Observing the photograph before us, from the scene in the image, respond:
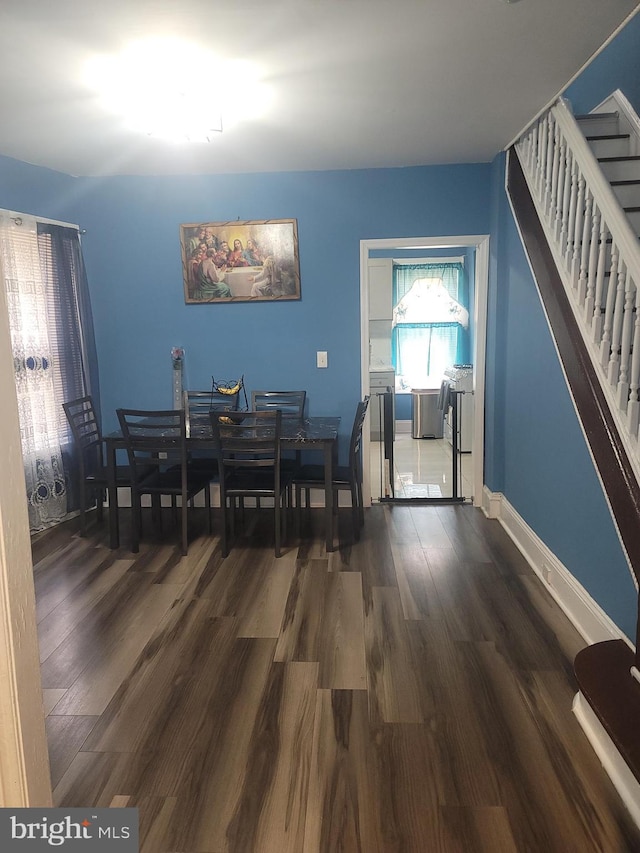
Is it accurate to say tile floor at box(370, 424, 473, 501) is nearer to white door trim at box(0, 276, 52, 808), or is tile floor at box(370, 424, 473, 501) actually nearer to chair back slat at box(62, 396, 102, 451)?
chair back slat at box(62, 396, 102, 451)

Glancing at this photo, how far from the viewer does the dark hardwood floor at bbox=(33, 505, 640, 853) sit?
1.73 meters

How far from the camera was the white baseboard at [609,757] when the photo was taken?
5.66 ft

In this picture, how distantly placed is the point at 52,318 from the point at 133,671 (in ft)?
9.04

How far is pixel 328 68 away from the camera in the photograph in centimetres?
256

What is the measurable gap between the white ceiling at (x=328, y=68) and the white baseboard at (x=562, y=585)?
239 cm

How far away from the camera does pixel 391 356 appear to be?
24.5ft

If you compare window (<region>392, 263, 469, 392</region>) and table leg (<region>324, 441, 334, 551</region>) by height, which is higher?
window (<region>392, 263, 469, 392</region>)

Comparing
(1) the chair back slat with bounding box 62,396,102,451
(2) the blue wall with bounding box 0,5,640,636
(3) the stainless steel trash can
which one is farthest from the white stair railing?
(3) the stainless steel trash can

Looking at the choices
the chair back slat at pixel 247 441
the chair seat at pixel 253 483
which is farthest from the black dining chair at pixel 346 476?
the chair back slat at pixel 247 441

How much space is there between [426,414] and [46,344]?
15.4ft

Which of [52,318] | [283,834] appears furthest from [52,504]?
[283,834]

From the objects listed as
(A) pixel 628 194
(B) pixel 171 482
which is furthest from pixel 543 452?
(B) pixel 171 482

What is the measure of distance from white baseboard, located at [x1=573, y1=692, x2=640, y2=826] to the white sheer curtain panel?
3.52m

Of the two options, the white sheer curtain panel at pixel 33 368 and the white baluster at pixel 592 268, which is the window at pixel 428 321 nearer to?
the white sheer curtain panel at pixel 33 368
